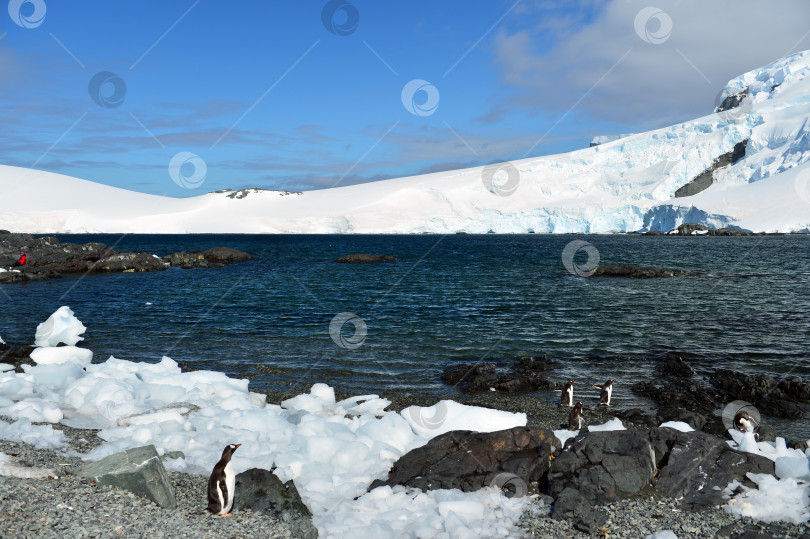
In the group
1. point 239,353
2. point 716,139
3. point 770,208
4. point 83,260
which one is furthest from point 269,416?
point 716,139

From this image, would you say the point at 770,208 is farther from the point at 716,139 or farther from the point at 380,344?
the point at 380,344

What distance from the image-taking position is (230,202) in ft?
474

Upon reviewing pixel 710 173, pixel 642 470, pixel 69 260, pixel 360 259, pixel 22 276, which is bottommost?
pixel 642 470

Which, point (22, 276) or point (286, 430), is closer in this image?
point (286, 430)

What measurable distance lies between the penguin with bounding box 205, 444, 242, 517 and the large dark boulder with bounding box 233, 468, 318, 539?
209mm

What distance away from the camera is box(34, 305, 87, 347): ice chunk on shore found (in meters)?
18.1

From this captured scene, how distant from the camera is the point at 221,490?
700 cm

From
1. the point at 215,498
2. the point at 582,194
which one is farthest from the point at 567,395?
the point at 582,194

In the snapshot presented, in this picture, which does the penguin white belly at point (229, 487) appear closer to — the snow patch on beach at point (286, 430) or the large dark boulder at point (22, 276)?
the snow patch on beach at point (286, 430)

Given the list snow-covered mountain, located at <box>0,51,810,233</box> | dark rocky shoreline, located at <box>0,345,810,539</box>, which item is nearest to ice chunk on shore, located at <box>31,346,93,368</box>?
dark rocky shoreline, located at <box>0,345,810,539</box>

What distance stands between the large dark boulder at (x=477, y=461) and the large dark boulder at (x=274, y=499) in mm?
1298

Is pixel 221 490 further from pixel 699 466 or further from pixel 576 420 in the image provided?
pixel 576 420

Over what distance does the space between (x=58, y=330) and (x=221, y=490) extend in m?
14.6

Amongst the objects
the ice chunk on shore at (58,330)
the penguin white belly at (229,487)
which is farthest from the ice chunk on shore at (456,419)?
the ice chunk on shore at (58,330)
